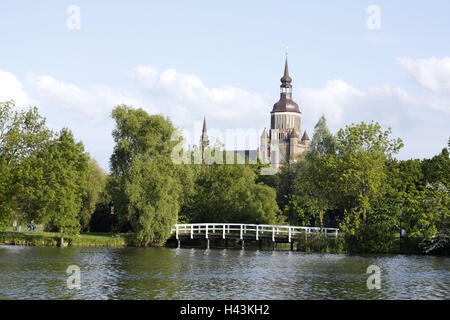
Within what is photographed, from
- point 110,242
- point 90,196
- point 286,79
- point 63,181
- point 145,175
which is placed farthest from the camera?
point 286,79

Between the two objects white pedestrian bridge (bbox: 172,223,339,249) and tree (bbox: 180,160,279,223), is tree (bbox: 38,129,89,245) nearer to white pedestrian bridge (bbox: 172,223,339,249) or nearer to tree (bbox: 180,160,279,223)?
white pedestrian bridge (bbox: 172,223,339,249)

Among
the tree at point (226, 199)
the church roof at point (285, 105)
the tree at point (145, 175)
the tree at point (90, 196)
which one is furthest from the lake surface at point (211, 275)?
the church roof at point (285, 105)

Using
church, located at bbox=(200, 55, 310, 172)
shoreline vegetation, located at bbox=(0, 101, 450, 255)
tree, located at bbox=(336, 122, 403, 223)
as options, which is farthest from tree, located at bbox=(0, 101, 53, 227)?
church, located at bbox=(200, 55, 310, 172)

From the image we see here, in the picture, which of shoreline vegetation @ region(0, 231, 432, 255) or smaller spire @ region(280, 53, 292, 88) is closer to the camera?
shoreline vegetation @ region(0, 231, 432, 255)

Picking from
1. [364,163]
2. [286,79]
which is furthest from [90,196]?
[286,79]

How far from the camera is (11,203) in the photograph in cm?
4803

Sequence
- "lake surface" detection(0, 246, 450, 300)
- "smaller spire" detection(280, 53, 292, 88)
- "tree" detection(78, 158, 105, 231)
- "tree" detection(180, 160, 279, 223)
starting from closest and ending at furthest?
1. "lake surface" detection(0, 246, 450, 300)
2. "tree" detection(78, 158, 105, 231)
3. "tree" detection(180, 160, 279, 223)
4. "smaller spire" detection(280, 53, 292, 88)

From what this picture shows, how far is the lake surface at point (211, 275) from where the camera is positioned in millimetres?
26422

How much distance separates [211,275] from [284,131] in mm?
155350

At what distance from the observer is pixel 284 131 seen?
186 metres

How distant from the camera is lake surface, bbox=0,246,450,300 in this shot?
2642 cm

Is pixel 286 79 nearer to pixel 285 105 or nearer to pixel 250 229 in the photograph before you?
pixel 285 105

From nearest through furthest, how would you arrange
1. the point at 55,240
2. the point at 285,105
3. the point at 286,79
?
the point at 55,240 < the point at 286,79 < the point at 285,105
